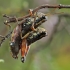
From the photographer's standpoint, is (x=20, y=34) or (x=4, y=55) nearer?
(x=20, y=34)

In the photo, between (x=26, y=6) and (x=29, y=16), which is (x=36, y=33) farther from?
(x=26, y=6)

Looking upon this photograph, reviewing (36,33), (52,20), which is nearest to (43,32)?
(36,33)

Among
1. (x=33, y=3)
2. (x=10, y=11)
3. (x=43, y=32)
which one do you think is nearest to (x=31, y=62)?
(x=10, y=11)

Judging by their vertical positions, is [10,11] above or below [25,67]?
above

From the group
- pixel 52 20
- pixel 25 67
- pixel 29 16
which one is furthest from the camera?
pixel 52 20

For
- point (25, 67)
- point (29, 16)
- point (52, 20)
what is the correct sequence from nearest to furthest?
point (29, 16)
point (25, 67)
point (52, 20)

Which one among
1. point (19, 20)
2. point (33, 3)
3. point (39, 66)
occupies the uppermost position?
point (19, 20)
